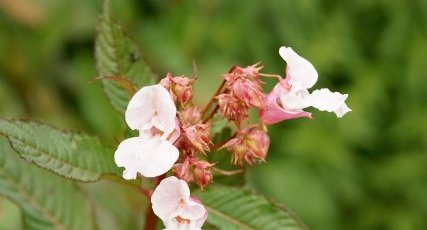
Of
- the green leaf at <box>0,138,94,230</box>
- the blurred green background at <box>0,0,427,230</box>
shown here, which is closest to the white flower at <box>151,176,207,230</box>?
the green leaf at <box>0,138,94,230</box>

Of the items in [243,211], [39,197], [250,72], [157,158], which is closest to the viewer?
[157,158]

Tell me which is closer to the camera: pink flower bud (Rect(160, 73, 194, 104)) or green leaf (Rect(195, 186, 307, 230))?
pink flower bud (Rect(160, 73, 194, 104))

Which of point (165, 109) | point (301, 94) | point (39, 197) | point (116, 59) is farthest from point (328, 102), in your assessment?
point (39, 197)

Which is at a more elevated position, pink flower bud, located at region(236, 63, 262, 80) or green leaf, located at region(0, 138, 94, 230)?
pink flower bud, located at region(236, 63, 262, 80)

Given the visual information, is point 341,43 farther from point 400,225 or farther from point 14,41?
point 14,41

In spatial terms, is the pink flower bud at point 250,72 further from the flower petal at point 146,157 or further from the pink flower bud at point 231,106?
the flower petal at point 146,157

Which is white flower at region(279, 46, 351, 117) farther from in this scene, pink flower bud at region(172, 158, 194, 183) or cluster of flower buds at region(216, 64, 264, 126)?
pink flower bud at region(172, 158, 194, 183)

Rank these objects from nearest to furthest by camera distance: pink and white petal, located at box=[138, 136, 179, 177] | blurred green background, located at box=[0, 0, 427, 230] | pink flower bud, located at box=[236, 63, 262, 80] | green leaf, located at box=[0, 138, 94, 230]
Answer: pink and white petal, located at box=[138, 136, 179, 177], pink flower bud, located at box=[236, 63, 262, 80], green leaf, located at box=[0, 138, 94, 230], blurred green background, located at box=[0, 0, 427, 230]

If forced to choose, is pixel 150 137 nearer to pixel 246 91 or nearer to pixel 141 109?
pixel 141 109
